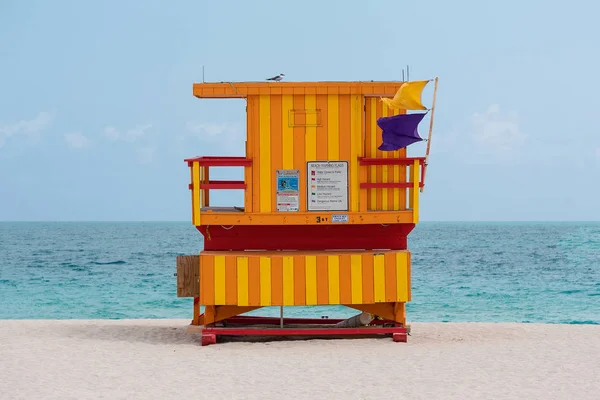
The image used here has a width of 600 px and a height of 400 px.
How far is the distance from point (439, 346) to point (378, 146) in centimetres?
359

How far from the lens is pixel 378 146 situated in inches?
611

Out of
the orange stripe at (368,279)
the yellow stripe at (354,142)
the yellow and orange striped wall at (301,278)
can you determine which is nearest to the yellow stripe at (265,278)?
the yellow and orange striped wall at (301,278)

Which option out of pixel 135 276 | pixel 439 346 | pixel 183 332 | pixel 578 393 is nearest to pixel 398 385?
pixel 578 393

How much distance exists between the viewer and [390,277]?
15234 millimetres

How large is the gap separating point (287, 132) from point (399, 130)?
192 cm

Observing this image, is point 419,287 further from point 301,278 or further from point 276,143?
point 276,143

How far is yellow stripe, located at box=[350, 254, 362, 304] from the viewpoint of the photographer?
15.2 m

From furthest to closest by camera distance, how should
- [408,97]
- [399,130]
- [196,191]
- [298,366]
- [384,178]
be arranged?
[384,178], [196,191], [399,130], [408,97], [298,366]

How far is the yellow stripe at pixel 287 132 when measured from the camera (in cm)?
1526

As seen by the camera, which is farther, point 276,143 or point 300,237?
point 300,237

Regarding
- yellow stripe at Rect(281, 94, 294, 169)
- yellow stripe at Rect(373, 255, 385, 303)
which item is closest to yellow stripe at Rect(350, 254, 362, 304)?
yellow stripe at Rect(373, 255, 385, 303)

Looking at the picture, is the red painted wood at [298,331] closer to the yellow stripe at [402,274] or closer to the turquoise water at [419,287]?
the yellow stripe at [402,274]

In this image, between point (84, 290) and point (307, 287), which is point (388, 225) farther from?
point (84, 290)

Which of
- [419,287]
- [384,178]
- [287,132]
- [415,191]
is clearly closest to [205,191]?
[287,132]
